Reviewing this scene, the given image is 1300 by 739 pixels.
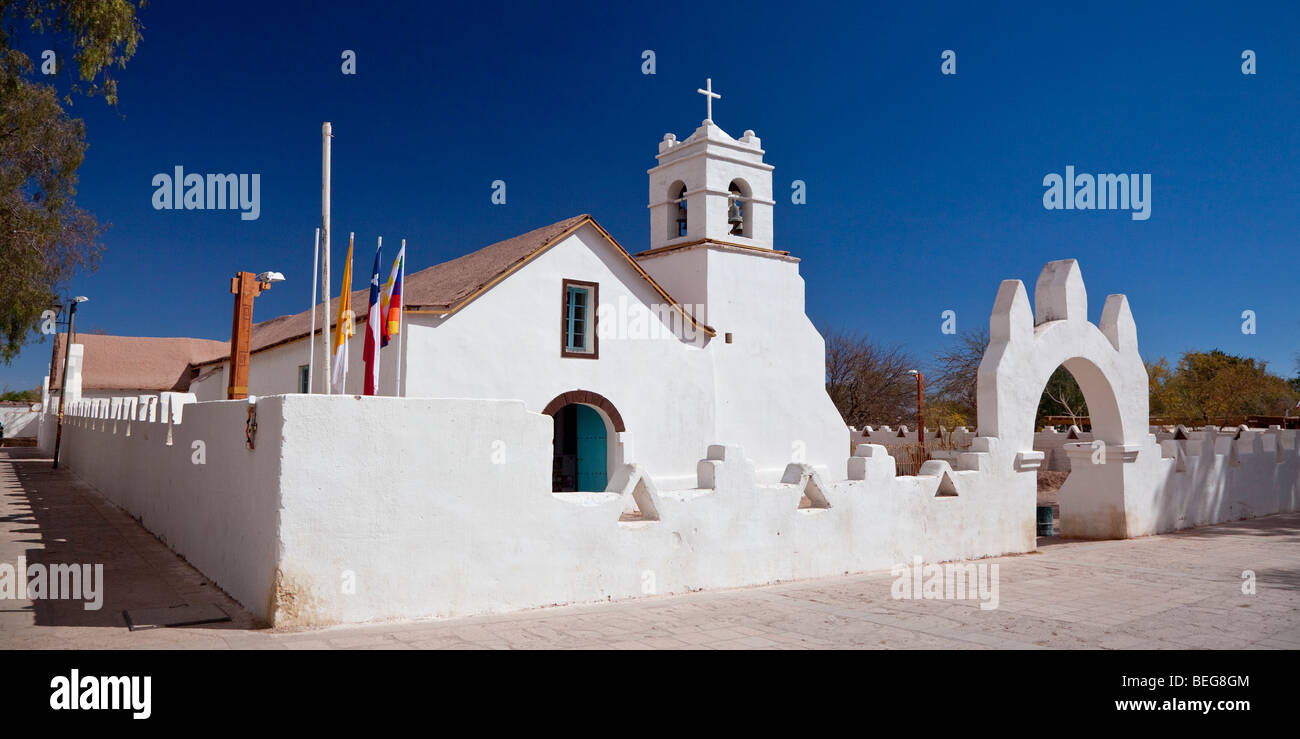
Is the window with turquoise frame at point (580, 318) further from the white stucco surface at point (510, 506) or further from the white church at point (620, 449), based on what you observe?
the white stucco surface at point (510, 506)

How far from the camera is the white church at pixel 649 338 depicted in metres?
15.1

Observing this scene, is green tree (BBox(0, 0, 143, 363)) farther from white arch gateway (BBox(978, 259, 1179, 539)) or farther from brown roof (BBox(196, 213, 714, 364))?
white arch gateway (BBox(978, 259, 1179, 539))

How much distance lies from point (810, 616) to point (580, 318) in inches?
401

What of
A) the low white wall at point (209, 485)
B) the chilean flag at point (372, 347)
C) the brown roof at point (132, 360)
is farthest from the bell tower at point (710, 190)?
the brown roof at point (132, 360)

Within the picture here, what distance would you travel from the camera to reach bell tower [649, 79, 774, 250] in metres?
18.9

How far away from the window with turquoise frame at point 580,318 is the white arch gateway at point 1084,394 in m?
7.28

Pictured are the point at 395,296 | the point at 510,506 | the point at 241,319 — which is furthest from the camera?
the point at 241,319

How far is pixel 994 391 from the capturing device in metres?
11.4

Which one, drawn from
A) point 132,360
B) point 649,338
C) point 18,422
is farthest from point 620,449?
point 18,422

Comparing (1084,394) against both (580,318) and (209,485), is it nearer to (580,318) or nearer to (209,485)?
(580,318)

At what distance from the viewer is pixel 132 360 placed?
4106 centimetres

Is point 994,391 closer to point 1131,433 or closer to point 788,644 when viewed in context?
point 1131,433

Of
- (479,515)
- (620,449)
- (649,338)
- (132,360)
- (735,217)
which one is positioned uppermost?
(735,217)
